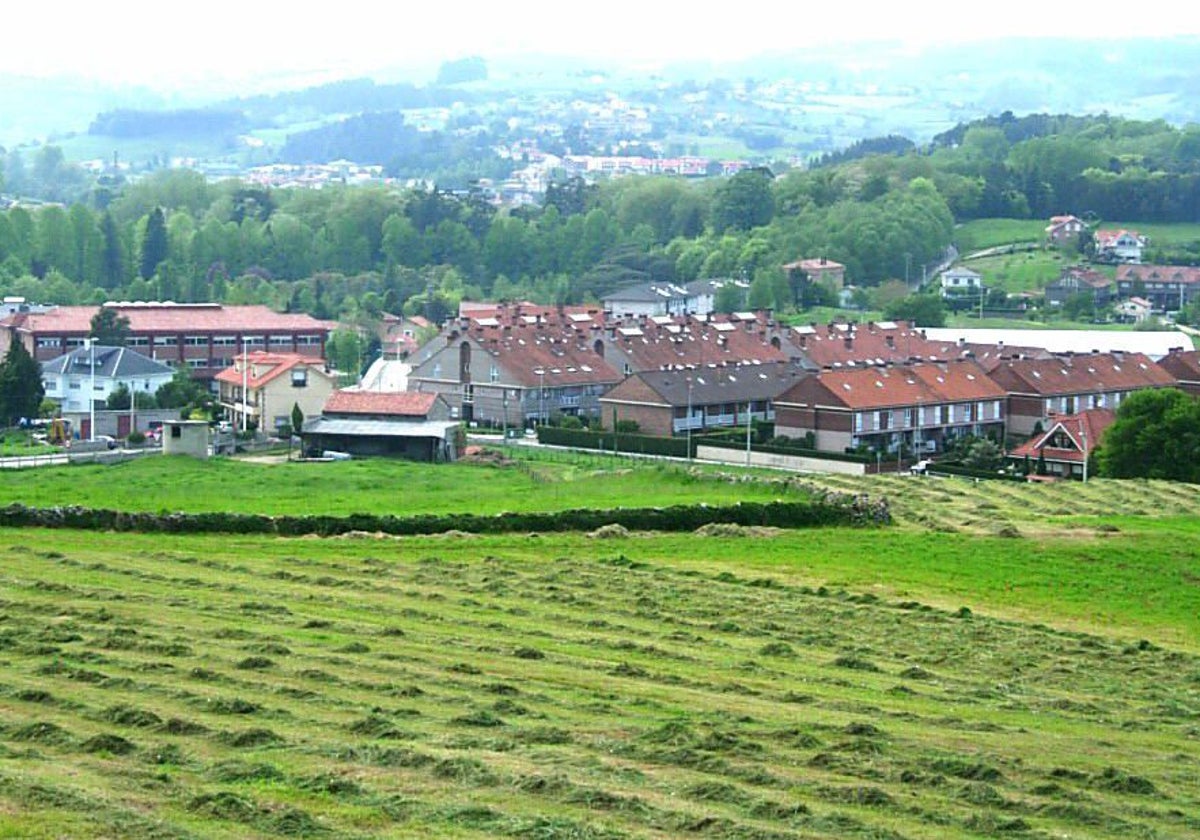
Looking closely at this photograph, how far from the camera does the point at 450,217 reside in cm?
12238

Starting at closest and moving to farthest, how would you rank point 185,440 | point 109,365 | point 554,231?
point 185,440 → point 109,365 → point 554,231

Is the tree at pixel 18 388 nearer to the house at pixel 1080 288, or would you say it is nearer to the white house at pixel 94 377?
the white house at pixel 94 377

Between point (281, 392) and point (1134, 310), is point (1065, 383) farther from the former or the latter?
point (1134, 310)

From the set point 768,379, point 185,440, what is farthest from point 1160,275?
point 185,440

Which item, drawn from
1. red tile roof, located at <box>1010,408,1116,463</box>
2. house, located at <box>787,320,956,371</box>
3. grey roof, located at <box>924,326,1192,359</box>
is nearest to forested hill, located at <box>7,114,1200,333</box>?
grey roof, located at <box>924,326,1192,359</box>

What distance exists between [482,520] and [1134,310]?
2841 inches

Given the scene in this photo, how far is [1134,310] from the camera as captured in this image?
100 meters

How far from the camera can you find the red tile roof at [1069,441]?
52.7 m

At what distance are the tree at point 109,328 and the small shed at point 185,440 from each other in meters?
22.8

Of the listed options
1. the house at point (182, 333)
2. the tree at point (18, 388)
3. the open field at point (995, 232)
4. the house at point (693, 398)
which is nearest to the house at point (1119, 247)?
the open field at point (995, 232)

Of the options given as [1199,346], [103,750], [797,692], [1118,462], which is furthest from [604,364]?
[103,750]

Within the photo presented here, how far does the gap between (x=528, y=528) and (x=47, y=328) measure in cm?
4090

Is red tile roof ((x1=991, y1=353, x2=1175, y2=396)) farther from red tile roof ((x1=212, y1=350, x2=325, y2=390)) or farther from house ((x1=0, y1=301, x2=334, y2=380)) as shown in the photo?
house ((x1=0, y1=301, x2=334, y2=380))

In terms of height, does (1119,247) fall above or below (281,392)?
above
